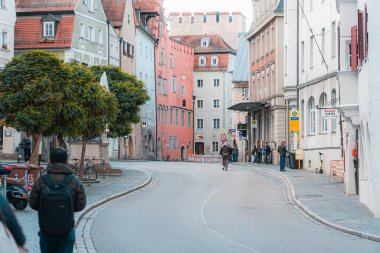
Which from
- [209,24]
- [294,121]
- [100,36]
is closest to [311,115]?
[294,121]

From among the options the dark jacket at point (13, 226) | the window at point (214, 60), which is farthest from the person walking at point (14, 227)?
the window at point (214, 60)

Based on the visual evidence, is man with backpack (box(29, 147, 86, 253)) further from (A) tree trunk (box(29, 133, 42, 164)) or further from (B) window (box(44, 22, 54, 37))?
(B) window (box(44, 22, 54, 37))

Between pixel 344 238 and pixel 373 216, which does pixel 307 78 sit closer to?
pixel 373 216

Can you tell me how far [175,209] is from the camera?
25828 mm

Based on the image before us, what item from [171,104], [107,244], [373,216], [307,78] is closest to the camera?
[107,244]

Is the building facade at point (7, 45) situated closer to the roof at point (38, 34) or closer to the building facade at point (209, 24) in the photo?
the roof at point (38, 34)

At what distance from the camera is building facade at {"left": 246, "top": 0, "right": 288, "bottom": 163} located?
196ft

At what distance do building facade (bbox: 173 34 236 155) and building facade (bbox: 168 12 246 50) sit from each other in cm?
1039

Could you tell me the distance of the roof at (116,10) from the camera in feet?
267

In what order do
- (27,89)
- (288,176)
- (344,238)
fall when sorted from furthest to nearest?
(288,176)
(27,89)
(344,238)

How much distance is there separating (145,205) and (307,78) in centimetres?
2532

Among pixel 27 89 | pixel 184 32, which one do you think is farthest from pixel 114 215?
pixel 184 32

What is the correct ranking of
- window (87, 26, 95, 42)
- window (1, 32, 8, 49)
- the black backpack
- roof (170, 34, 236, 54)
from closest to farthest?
the black backpack → window (1, 32, 8, 49) → window (87, 26, 95, 42) → roof (170, 34, 236, 54)

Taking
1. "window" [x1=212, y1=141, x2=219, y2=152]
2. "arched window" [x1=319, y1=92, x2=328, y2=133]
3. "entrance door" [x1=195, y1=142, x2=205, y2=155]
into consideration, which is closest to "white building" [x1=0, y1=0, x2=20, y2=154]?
"arched window" [x1=319, y1=92, x2=328, y2=133]
